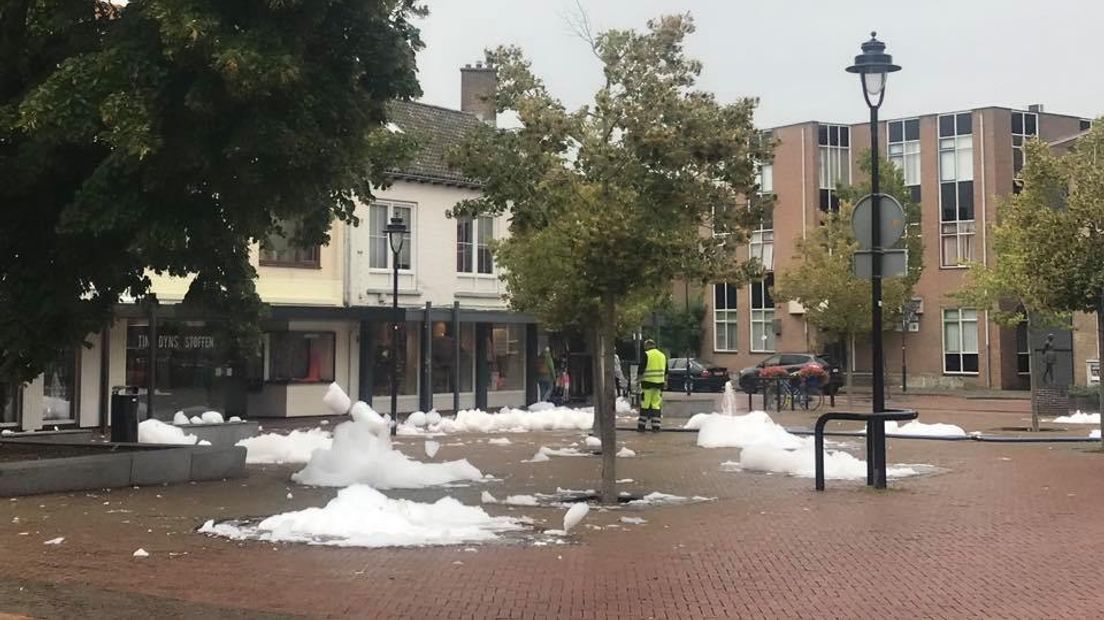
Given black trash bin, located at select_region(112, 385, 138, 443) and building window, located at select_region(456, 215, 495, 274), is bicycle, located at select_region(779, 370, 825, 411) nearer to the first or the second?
building window, located at select_region(456, 215, 495, 274)

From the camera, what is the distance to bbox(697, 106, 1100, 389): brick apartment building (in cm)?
4712

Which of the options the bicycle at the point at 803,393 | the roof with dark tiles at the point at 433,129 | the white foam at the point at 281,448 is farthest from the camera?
the bicycle at the point at 803,393

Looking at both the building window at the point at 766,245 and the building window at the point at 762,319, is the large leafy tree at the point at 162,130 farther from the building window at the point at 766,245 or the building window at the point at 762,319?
the building window at the point at 766,245

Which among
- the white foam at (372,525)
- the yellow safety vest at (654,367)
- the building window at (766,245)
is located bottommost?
the white foam at (372,525)

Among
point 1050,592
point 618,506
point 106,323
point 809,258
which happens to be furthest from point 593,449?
point 809,258

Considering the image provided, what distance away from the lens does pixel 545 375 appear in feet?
105

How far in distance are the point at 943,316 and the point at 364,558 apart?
44.3m

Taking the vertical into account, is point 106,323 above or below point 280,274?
below

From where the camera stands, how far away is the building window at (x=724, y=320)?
182 feet

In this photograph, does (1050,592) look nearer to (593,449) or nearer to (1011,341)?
(593,449)

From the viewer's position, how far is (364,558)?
848 centimetres

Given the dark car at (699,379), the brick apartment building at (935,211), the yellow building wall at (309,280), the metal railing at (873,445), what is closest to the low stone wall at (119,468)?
the metal railing at (873,445)

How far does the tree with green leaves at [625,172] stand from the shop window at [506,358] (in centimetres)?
1956

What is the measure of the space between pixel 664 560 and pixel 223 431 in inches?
479
